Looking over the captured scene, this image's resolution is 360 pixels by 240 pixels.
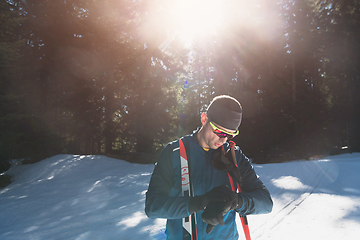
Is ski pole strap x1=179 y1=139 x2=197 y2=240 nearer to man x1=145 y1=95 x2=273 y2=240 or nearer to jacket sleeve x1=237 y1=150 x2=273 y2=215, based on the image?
man x1=145 y1=95 x2=273 y2=240

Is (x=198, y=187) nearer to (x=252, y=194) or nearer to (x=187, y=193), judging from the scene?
(x=187, y=193)

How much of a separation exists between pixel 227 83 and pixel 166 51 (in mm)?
7069

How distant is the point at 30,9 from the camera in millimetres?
14664

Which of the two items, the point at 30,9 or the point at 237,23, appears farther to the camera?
the point at 237,23

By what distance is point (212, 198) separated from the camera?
1.42 m

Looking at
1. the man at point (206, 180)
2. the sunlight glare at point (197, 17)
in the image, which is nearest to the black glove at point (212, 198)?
the man at point (206, 180)

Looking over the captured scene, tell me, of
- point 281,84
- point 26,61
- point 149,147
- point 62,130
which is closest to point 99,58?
point 26,61

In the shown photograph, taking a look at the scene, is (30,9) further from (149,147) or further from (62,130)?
(149,147)

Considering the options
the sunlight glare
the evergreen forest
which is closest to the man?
the evergreen forest

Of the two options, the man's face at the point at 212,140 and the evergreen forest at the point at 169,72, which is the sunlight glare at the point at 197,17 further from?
the man's face at the point at 212,140

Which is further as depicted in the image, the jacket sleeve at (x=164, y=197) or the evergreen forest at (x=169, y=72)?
the evergreen forest at (x=169, y=72)

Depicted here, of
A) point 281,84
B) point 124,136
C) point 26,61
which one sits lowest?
point 124,136

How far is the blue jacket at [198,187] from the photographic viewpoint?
61.2 inches

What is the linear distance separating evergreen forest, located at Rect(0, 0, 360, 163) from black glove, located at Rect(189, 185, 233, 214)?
12146 millimetres
